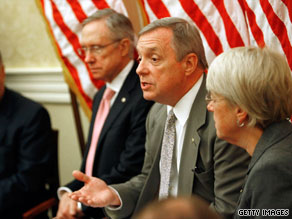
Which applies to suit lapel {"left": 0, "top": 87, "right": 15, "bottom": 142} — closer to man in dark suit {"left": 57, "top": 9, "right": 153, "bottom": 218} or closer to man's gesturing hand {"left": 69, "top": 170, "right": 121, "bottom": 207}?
man in dark suit {"left": 57, "top": 9, "right": 153, "bottom": 218}

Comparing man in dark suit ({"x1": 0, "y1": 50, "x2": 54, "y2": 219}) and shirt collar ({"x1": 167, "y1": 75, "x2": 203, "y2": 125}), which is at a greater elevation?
shirt collar ({"x1": 167, "y1": 75, "x2": 203, "y2": 125})

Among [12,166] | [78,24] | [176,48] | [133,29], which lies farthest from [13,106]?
[176,48]

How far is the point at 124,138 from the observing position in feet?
8.42

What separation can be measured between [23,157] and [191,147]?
1.41 meters

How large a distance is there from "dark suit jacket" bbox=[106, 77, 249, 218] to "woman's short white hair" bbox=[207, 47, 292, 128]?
316 mm

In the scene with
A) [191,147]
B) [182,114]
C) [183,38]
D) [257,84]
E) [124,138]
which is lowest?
[124,138]

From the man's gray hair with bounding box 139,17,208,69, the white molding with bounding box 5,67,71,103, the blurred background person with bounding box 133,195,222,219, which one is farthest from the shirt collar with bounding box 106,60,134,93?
the blurred background person with bounding box 133,195,222,219

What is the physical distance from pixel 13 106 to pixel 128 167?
1072 millimetres

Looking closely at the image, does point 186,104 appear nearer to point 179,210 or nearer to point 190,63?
point 190,63

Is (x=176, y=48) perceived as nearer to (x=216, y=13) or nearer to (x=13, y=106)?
(x=216, y=13)

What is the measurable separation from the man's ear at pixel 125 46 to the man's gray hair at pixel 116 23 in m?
0.03

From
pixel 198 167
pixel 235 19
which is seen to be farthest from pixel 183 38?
pixel 198 167

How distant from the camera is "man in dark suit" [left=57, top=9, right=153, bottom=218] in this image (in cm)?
245

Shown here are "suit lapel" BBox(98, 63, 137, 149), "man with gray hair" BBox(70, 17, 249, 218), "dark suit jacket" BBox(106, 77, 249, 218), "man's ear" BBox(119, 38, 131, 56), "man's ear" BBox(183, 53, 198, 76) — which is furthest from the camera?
"man's ear" BBox(119, 38, 131, 56)
